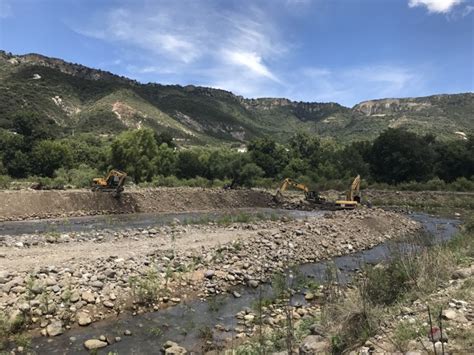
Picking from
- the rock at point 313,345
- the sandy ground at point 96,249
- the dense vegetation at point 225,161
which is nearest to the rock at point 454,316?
the rock at point 313,345

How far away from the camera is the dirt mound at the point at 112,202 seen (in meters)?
31.7

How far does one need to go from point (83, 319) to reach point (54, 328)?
721 millimetres

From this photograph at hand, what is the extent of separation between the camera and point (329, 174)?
222ft

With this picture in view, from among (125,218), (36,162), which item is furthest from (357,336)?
(36,162)

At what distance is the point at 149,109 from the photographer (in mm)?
131875

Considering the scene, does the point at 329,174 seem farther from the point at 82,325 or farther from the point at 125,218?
the point at 82,325

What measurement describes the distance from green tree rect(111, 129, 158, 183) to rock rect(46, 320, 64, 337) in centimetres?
4369

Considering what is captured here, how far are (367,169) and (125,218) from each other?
146 ft

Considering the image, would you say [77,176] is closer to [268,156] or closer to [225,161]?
[225,161]

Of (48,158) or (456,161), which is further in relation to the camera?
(456,161)

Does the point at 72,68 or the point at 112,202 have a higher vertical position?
the point at 72,68

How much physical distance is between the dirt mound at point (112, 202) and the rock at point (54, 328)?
2335 cm

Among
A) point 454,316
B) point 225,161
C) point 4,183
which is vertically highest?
point 225,161

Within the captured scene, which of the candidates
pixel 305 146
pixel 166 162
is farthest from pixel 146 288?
pixel 305 146
